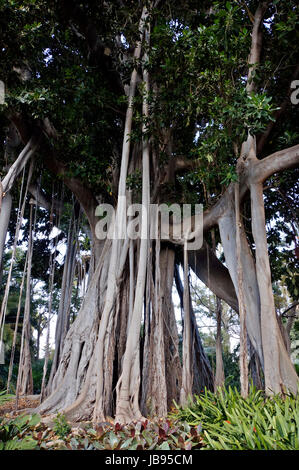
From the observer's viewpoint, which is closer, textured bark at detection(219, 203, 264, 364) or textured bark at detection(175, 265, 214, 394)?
textured bark at detection(219, 203, 264, 364)

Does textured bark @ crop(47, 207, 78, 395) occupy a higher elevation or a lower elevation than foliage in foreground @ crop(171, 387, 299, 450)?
higher

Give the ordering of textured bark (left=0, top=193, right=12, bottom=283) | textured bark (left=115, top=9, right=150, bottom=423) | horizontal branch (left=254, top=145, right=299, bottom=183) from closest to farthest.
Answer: textured bark (left=115, top=9, right=150, bottom=423) → horizontal branch (left=254, top=145, right=299, bottom=183) → textured bark (left=0, top=193, right=12, bottom=283)

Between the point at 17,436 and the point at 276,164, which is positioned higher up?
the point at 276,164

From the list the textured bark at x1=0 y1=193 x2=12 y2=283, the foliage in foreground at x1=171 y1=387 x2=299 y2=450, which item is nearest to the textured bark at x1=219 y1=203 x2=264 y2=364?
the foliage in foreground at x1=171 y1=387 x2=299 y2=450

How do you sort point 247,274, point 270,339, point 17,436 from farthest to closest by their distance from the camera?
point 247,274, point 270,339, point 17,436

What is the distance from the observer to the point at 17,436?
1851mm

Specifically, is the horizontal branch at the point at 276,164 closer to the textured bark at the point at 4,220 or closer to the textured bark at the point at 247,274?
the textured bark at the point at 247,274

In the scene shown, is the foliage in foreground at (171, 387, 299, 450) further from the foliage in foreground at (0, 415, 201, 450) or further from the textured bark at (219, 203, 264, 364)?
the textured bark at (219, 203, 264, 364)

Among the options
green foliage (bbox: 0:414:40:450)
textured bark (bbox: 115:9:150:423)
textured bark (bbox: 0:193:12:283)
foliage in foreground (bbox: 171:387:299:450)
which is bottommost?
green foliage (bbox: 0:414:40:450)

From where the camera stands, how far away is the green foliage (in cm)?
166

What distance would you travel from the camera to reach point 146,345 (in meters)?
3.52

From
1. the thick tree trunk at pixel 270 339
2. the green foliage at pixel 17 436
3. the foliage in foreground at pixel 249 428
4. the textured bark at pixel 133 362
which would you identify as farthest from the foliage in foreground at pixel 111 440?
the thick tree trunk at pixel 270 339

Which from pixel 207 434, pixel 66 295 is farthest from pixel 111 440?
pixel 66 295

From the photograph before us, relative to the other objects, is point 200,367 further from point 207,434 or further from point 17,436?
point 17,436
